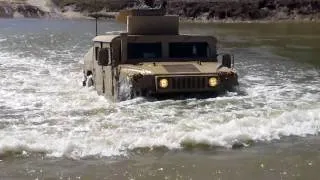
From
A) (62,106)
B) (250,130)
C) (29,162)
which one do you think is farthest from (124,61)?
(29,162)

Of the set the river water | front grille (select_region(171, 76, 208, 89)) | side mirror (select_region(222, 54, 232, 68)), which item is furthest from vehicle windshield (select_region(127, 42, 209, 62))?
front grille (select_region(171, 76, 208, 89))

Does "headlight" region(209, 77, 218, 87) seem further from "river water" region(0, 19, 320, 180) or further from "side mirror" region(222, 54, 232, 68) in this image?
"side mirror" region(222, 54, 232, 68)

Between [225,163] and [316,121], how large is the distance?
3.09 meters

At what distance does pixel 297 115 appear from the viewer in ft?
38.6

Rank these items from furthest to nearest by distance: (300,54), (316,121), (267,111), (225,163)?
(300,54) → (267,111) → (316,121) → (225,163)

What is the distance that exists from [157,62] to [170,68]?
0.81 metres

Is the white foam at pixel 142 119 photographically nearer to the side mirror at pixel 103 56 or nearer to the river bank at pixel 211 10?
the side mirror at pixel 103 56

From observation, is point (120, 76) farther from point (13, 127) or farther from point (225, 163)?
point (225, 163)

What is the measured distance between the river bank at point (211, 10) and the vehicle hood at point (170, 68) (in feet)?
218

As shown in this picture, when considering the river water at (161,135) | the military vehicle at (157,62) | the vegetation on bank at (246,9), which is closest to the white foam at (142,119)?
the river water at (161,135)

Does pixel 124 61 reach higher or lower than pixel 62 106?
higher

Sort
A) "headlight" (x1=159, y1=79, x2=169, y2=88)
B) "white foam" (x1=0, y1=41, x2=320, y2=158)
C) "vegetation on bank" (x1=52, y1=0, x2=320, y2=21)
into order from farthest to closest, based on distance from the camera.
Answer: "vegetation on bank" (x1=52, y1=0, x2=320, y2=21) → "headlight" (x1=159, y1=79, x2=169, y2=88) → "white foam" (x1=0, y1=41, x2=320, y2=158)

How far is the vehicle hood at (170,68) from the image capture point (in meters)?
12.8

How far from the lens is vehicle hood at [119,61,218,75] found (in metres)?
12.8
